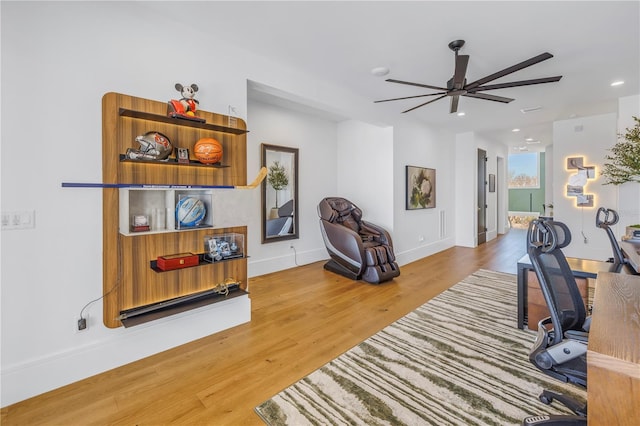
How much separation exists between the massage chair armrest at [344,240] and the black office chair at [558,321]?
2747 mm

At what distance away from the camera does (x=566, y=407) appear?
1.68 m

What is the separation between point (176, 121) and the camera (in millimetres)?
2381

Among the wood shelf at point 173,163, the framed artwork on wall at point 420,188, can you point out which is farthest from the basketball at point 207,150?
the framed artwork on wall at point 420,188

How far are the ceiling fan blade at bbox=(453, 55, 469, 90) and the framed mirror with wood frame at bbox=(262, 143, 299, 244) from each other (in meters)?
2.79

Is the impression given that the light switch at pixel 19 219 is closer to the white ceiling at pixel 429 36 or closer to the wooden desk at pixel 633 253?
the white ceiling at pixel 429 36

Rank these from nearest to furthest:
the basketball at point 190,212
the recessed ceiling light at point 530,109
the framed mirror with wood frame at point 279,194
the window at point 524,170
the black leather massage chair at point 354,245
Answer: the basketball at point 190,212 → the black leather massage chair at point 354,245 → the framed mirror with wood frame at point 279,194 → the recessed ceiling light at point 530,109 → the window at point 524,170

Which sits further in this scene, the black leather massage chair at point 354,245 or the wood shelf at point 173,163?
the black leather massage chair at point 354,245

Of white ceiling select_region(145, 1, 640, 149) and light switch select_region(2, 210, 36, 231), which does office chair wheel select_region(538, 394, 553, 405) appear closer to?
white ceiling select_region(145, 1, 640, 149)

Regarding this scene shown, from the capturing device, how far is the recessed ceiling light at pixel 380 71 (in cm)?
341

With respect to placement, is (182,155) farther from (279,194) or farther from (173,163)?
(279,194)

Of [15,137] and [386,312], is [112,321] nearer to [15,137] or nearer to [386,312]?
[15,137]

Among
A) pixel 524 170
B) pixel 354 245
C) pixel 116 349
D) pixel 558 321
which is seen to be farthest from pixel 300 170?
pixel 524 170

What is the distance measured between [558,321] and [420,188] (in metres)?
4.54

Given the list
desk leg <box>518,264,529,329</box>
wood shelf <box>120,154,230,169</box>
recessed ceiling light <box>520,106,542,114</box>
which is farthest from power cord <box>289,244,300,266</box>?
recessed ceiling light <box>520,106,542,114</box>
